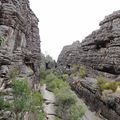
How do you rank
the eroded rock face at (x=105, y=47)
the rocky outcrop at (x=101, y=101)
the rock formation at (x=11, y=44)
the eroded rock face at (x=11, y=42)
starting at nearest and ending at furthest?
the rock formation at (x=11, y=44) → the eroded rock face at (x=11, y=42) → the rocky outcrop at (x=101, y=101) → the eroded rock face at (x=105, y=47)

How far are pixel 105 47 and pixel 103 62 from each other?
5122 millimetres

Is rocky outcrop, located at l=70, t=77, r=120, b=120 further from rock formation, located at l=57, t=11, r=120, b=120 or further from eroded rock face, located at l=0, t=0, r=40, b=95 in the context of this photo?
eroded rock face, located at l=0, t=0, r=40, b=95

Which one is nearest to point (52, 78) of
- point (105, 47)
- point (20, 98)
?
point (105, 47)

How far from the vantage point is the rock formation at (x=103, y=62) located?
4128 cm

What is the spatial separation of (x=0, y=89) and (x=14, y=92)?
214cm

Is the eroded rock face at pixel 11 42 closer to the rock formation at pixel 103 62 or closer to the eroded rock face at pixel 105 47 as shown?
the rock formation at pixel 103 62

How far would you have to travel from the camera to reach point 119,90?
1697 inches

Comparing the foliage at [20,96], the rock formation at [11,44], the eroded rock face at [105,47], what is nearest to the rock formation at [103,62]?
the eroded rock face at [105,47]

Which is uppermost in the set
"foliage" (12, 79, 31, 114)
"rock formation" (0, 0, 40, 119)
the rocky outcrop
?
"rock formation" (0, 0, 40, 119)

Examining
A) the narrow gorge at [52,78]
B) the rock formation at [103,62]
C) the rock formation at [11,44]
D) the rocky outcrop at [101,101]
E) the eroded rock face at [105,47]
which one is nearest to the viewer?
the narrow gorge at [52,78]

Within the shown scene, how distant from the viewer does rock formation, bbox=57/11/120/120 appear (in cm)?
4128

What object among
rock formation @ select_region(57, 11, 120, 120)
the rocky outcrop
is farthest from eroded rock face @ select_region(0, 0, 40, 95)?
rock formation @ select_region(57, 11, 120, 120)

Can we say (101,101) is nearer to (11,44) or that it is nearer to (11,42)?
(11,44)

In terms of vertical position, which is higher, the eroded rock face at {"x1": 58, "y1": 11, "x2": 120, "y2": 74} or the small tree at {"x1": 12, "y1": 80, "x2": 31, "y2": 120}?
the eroded rock face at {"x1": 58, "y1": 11, "x2": 120, "y2": 74}
